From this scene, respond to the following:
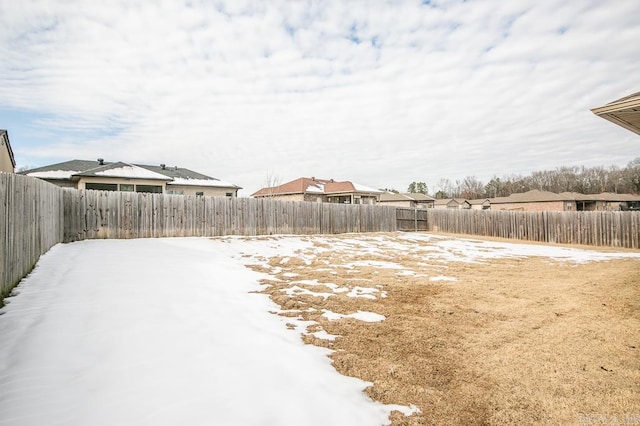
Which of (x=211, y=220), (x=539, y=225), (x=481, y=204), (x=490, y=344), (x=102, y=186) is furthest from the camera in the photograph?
(x=481, y=204)

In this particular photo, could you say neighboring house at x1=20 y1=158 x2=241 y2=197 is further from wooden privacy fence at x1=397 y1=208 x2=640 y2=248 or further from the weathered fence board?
wooden privacy fence at x1=397 y1=208 x2=640 y2=248

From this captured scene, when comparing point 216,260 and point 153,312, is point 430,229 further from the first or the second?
point 153,312

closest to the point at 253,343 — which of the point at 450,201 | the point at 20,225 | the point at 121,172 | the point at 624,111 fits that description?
the point at 20,225

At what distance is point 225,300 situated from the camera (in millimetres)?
5496

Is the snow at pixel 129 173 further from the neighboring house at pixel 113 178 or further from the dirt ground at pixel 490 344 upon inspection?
the dirt ground at pixel 490 344

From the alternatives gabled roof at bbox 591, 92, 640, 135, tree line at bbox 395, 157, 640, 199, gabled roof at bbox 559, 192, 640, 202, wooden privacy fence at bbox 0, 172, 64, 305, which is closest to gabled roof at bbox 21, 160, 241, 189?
wooden privacy fence at bbox 0, 172, 64, 305

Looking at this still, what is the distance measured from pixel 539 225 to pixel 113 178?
2820 centimetres

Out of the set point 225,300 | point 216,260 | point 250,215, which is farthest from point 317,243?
point 225,300

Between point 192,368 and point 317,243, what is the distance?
11427 millimetres

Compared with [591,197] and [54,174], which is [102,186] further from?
[591,197]

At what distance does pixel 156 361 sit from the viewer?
318cm

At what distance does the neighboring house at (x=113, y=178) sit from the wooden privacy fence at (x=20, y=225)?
49.4 feet

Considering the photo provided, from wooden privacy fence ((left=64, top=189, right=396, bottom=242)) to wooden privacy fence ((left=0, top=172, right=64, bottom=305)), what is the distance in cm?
388

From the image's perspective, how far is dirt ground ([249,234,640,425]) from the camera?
2.70 meters
